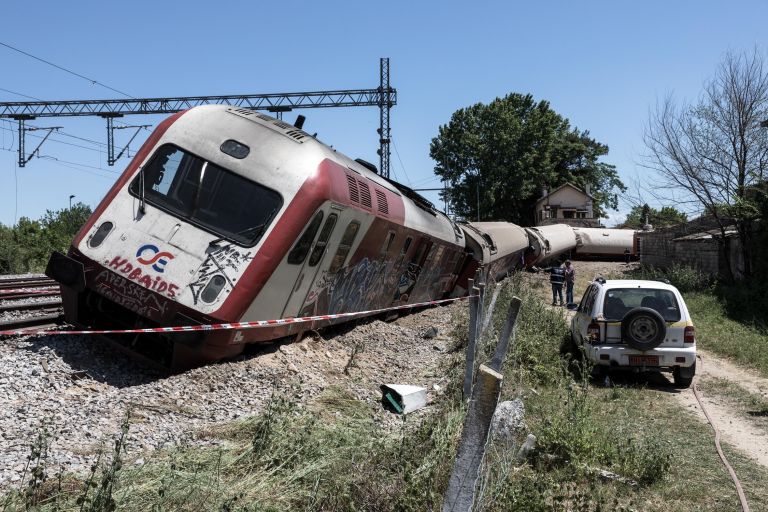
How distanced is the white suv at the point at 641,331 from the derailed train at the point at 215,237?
3.90 meters

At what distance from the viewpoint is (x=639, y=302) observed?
10.7m

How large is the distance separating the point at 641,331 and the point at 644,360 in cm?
43

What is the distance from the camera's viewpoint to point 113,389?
727 cm

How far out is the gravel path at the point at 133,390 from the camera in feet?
18.5

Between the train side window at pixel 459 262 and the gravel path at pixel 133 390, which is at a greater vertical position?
the train side window at pixel 459 262

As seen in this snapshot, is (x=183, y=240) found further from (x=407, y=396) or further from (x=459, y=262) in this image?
(x=459, y=262)

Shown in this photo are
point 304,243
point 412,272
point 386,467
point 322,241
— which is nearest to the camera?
point 386,467

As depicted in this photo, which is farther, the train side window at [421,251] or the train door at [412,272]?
the train side window at [421,251]

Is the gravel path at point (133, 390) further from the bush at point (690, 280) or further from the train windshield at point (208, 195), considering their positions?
the bush at point (690, 280)

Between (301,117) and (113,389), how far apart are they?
551 cm

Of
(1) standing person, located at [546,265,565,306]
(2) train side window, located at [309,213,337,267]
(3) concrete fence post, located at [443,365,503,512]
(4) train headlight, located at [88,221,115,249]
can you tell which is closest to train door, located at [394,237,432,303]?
(2) train side window, located at [309,213,337,267]

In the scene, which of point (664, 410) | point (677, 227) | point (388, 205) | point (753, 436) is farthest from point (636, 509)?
point (677, 227)

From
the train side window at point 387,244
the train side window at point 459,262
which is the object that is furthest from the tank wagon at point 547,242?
the train side window at point 387,244

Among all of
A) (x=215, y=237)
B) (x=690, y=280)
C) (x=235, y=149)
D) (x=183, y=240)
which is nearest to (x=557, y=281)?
(x=690, y=280)
